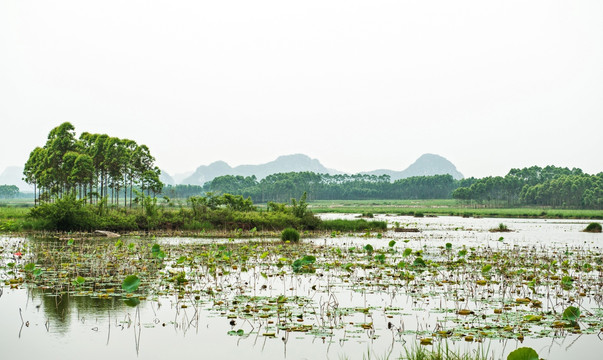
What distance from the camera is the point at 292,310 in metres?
9.65

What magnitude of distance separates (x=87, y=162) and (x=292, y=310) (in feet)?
148

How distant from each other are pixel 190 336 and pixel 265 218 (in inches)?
1027

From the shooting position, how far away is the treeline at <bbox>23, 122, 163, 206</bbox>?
166ft

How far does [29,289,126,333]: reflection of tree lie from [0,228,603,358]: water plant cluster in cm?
24

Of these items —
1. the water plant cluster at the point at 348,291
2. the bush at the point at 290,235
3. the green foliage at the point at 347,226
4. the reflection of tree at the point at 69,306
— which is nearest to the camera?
the water plant cluster at the point at 348,291

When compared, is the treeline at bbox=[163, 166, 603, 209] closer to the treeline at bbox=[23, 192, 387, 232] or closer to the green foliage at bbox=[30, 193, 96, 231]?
the treeline at bbox=[23, 192, 387, 232]

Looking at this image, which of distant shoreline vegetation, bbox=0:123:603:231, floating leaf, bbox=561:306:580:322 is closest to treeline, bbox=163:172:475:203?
distant shoreline vegetation, bbox=0:123:603:231

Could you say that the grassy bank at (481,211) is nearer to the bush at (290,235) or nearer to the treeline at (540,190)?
the treeline at (540,190)

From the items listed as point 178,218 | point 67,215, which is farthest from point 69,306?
point 178,218

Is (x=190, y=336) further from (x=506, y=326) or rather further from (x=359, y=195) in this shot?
(x=359, y=195)

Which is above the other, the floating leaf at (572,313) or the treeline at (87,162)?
the treeline at (87,162)

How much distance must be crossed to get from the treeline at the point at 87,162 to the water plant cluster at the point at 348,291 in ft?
114

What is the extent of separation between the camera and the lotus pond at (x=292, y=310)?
24.9ft

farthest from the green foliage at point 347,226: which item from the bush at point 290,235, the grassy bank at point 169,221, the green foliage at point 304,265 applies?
the green foliage at point 304,265
